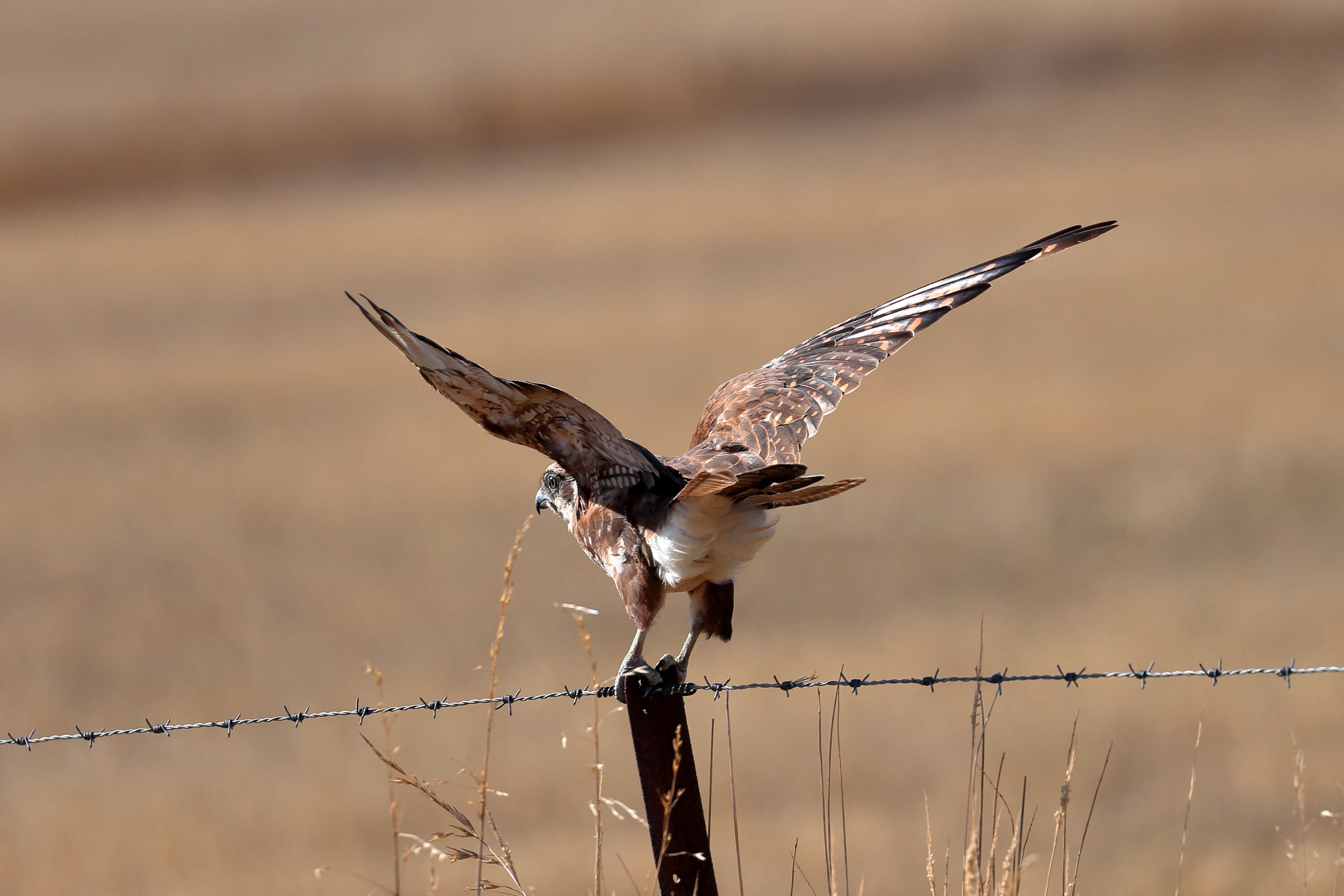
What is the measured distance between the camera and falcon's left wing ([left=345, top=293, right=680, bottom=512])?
2.91 metres

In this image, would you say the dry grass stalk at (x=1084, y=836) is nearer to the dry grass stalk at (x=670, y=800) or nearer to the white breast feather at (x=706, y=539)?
the dry grass stalk at (x=670, y=800)

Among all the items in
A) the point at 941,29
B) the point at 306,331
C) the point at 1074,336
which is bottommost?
the point at 1074,336

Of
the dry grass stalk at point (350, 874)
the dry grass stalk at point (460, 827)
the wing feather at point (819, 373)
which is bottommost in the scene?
the dry grass stalk at point (350, 874)

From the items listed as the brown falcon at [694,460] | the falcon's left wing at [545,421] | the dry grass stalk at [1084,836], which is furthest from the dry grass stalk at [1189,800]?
the falcon's left wing at [545,421]

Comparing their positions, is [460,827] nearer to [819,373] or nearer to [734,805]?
[734,805]

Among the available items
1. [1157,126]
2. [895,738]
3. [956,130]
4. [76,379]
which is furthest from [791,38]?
[895,738]

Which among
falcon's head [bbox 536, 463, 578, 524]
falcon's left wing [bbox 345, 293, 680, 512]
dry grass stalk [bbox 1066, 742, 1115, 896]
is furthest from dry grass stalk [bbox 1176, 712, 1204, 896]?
falcon's head [bbox 536, 463, 578, 524]

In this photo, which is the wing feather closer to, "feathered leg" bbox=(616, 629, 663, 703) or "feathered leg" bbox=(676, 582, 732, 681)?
"feathered leg" bbox=(676, 582, 732, 681)

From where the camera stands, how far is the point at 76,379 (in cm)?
2125

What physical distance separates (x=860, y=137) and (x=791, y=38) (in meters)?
6.48

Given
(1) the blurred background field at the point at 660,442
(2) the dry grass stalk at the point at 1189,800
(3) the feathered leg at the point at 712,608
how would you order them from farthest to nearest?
(1) the blurred background field at the point at 660,442
(3) the feathered leg at the point at 712,608
(2) the dry grass stalk at the point at 1189,800

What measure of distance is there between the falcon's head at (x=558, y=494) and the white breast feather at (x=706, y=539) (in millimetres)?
539

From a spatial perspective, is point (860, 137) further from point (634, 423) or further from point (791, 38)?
point (634, 423)

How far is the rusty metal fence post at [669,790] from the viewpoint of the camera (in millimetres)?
2863
